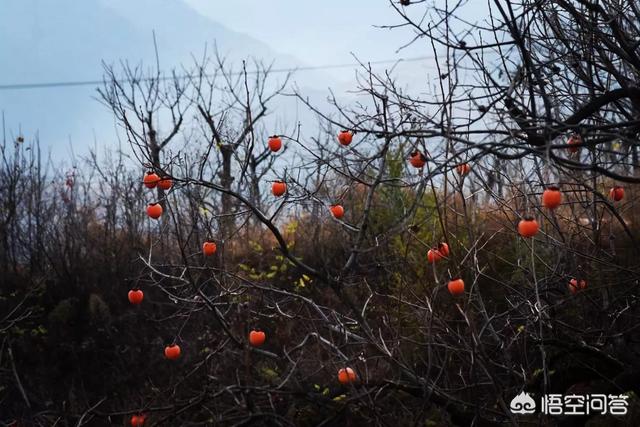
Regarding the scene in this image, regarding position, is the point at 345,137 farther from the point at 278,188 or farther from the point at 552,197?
the point at 552,197

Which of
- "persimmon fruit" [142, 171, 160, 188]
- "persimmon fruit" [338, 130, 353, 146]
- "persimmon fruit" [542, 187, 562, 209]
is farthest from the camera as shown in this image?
"persimmon fruit" [338, 130, 353, 146]

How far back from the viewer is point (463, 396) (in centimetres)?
505

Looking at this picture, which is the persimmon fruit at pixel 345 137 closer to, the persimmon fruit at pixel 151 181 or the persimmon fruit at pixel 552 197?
the persimmon fruit at pixel 151 181

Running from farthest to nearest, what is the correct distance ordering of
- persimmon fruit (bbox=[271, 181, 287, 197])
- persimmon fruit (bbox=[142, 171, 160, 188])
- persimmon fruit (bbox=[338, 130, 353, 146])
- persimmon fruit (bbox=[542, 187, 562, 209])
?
persimmon fruit (bbox=[271, 181, 287, 197]), persimmon fruit (bbox=[338, 130, 353, 146]), persimmon fruit (bbox=[142, 171, 160, 188]), persimmon fruit (bbox=[542, 187, 562, 209])

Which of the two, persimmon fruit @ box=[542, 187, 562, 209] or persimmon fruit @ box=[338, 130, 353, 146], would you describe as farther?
persimmon fruit @ box=[338, 130, 353, 146]

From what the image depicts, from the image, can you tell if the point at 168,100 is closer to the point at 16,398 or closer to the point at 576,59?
the point at 16,398

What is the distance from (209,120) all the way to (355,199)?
2.30 metres

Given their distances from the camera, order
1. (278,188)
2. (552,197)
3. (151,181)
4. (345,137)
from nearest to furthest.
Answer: (552,197), (151,181), (345,137), (278,188)

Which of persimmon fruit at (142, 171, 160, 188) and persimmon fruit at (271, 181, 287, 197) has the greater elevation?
persimmon fruit at (142, 171, 160, 188)

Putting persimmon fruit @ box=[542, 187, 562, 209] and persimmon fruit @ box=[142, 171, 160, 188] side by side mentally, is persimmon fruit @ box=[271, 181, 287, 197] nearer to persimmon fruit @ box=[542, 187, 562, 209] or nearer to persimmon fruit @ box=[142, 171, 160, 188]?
persimmon fruit @ box=[142, 171, 160, 188]

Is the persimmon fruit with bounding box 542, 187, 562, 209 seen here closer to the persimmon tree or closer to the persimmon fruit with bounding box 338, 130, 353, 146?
the persimmon tree

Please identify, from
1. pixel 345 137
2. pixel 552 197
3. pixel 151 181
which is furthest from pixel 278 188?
pixel 552 197

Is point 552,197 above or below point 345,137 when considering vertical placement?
below

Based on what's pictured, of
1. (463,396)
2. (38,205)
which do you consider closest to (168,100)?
(38,205)
